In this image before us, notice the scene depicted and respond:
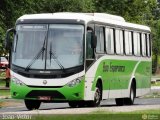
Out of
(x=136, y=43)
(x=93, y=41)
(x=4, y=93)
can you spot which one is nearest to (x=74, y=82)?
(x=93, y=41)

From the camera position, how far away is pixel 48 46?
2548 cm

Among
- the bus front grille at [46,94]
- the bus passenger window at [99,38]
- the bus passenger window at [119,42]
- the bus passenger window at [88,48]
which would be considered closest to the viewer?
the bus front grille at [46,94]

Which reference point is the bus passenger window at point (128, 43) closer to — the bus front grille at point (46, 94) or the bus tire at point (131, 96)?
the bus tire at point (131, 96)

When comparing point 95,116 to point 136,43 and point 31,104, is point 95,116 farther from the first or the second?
point 136,43

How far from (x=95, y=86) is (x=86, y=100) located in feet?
2.59

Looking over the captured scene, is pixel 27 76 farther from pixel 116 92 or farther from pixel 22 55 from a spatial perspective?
pixel 116 92

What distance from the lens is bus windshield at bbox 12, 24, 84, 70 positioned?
25.2m

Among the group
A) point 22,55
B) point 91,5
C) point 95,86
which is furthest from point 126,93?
point 91,5

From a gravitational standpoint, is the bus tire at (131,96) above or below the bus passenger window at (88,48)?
below

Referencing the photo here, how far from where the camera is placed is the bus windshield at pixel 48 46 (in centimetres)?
2523

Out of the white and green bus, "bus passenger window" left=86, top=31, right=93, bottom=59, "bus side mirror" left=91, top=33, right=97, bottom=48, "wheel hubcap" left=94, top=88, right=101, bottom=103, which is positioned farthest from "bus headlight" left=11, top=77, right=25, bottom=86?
"wheel hubcap" left=94, top=88, right=101, bottom=103

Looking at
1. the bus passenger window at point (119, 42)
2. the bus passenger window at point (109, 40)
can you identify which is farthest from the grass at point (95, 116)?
the bus passenger window at point (119, 42)

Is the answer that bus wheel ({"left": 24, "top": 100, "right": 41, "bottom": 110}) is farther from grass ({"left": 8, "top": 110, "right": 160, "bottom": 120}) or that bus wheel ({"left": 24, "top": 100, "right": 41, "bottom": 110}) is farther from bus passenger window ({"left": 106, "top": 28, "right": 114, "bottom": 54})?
grass ({"left": 8, "top": 110, "right": 160, "bottom": 120})

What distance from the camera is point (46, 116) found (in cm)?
1836
